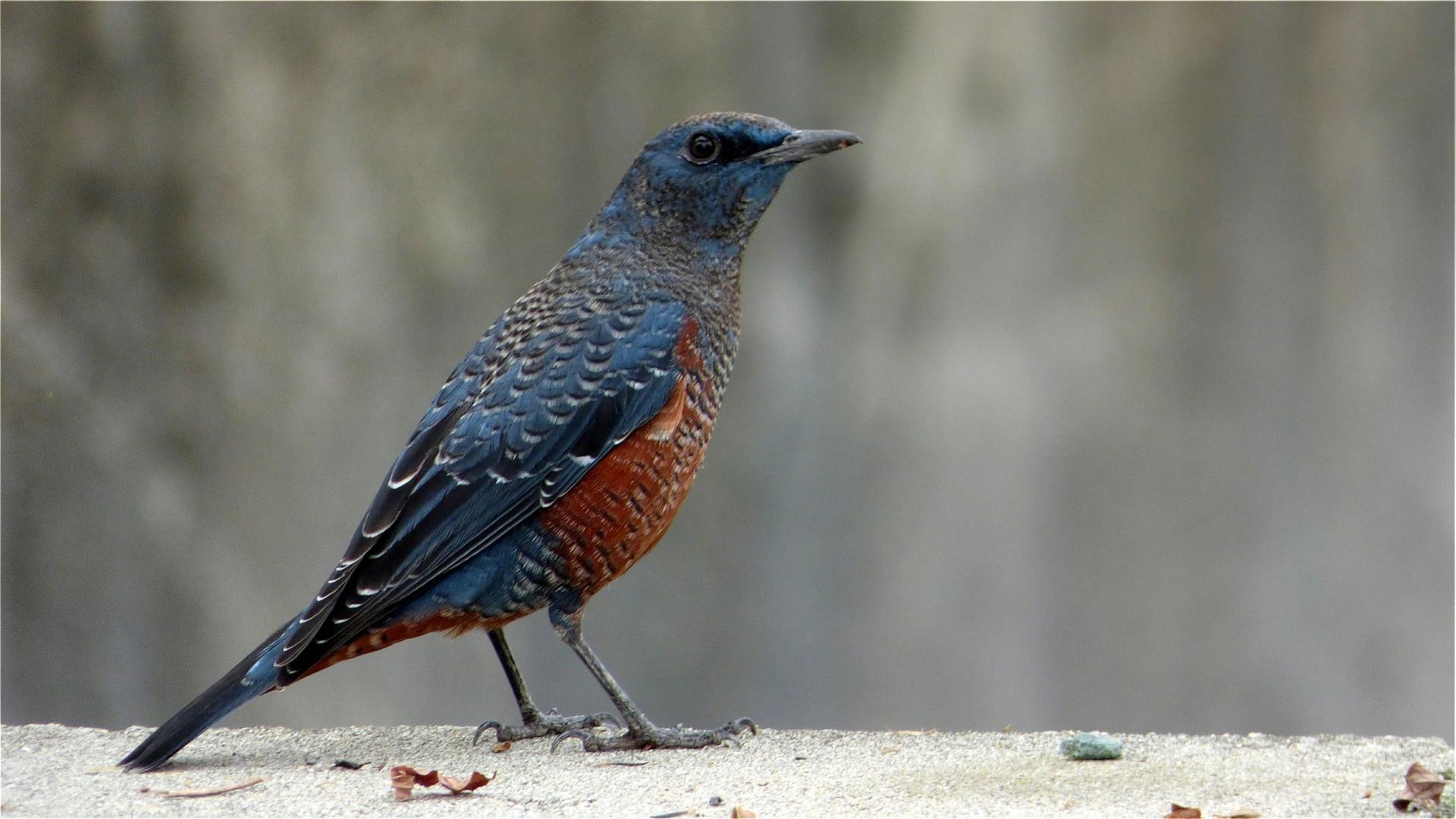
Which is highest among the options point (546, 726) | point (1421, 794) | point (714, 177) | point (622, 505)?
point (714, 177)

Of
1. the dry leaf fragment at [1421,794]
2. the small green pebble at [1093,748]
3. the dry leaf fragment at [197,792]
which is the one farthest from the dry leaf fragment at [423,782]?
the dry leaf fragment at [1421,794]

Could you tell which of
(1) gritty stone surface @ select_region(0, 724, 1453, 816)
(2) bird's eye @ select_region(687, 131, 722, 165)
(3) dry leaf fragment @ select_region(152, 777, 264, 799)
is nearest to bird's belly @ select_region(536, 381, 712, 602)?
(1) gritty stone surface @ select_region(0, 724, 1453, 816)

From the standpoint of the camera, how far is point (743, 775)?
3191mm

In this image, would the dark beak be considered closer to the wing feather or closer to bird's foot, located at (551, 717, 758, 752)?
the wing feather

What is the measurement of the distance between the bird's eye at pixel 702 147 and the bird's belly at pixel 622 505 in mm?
718

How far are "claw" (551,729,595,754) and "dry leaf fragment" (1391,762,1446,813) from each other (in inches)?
76.5

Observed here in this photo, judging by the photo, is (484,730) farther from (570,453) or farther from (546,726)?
(570,453)

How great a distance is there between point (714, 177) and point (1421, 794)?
2.35 metres

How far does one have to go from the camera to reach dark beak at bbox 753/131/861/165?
375 cm

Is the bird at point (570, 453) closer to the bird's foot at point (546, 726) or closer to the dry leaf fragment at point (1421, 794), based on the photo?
the bird's foot at point (546, 726)

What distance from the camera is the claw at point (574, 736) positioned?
354 cm

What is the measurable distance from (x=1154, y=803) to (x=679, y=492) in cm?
139

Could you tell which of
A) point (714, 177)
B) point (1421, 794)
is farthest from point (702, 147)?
point (1421, 794)

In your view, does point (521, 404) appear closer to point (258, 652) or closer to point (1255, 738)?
point (258, 652)
